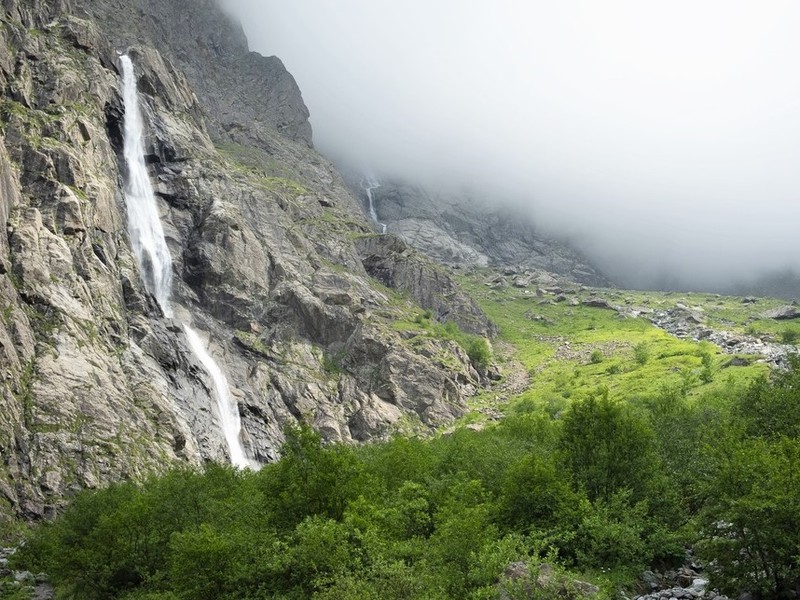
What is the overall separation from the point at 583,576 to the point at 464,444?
25483 millimetres

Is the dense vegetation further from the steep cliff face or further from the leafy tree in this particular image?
the steep cliff face

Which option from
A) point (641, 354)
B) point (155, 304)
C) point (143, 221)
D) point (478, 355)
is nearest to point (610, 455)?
point (155, 304)

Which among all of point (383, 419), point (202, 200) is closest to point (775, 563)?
point (383, 419)

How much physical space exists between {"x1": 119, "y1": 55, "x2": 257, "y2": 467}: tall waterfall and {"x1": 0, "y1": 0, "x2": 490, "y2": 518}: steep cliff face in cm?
211

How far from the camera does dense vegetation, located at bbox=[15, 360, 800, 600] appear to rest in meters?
26.8

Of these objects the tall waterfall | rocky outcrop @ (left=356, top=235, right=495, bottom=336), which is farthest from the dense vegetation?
rocky outcrop @ (left=356, top=235, right=495, bottom=336)

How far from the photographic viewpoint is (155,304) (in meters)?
99.6

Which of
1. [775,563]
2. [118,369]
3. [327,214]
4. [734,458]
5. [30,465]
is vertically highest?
[327,214]

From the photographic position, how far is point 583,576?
3136cm

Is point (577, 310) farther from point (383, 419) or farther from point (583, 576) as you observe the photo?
point (583, 576)

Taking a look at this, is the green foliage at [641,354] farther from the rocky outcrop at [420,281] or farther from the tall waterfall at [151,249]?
the tall waterfall at [151,249]

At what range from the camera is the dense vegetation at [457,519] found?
2678 centimetres

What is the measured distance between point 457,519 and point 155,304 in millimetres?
82682

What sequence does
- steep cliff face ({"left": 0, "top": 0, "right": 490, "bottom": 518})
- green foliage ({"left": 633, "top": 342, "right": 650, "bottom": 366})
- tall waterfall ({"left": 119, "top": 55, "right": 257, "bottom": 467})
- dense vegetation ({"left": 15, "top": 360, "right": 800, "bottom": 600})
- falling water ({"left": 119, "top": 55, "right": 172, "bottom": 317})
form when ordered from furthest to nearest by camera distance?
1. green foliage ({"left": 633, "top": 342, "right": 650, "bottom": 366})
2. falling water ({"left": 119, "top": 55, "right": 172, "bottom": 317})
3. tall waterfall ({"left": 119, "top": 55, "right": 257, "bottom": 467})
4. steep cliff face ({"left": 0, "top": 0, "right": 490, "bottom": 518})
5. dense vegetation ({"left": 15, "top": 360, "right": 800, "bottom": 600})
